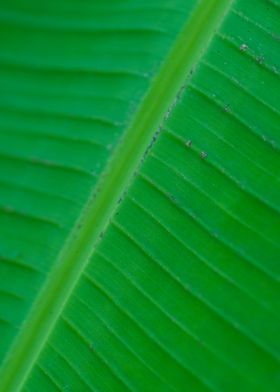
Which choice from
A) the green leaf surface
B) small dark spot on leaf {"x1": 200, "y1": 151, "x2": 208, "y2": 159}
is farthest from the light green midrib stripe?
small dark spot on leaf {"x1": 200, "y1": 151, "x2": 208, "y2": 159}

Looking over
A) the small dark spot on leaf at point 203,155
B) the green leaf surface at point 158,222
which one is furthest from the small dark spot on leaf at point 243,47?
the small dark spot on leaf at point 203,155

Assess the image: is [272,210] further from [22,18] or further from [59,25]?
[22,18]

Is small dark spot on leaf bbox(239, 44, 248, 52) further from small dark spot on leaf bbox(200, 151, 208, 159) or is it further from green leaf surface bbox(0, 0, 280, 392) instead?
small dark spot on leaf bbox(200, 151, 208, 159)

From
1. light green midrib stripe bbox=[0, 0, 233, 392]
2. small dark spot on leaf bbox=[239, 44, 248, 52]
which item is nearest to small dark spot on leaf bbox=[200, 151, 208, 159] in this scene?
light green midrib stripe bbox=[0, 0, 233, 392]

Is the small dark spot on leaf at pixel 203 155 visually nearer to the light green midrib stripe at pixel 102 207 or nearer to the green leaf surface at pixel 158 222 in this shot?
the green leaf surface at pixel 158 222

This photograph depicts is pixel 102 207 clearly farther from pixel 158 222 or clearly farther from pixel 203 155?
pixel 203 155

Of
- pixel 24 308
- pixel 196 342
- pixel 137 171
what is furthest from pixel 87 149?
pixel 196 342

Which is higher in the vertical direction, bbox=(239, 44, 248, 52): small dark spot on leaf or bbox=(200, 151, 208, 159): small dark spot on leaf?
bbox=(239, 44, 248, 52): small dark spot on leaf

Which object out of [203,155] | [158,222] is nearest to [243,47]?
[203,155]
